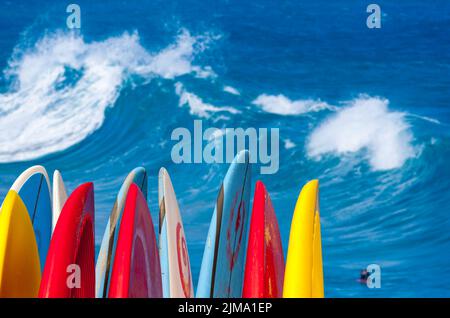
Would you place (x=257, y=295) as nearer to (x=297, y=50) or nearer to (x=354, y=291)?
(x=354, y=291)

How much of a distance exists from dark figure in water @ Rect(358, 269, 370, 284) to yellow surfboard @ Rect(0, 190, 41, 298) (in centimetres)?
421

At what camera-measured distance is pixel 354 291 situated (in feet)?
17.1

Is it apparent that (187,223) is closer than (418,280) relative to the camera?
No

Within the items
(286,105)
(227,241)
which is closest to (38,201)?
(227,241)

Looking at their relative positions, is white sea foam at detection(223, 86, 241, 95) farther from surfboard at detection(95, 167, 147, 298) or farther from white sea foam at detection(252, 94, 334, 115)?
surfboard at detection(95, 167, 147, 298)

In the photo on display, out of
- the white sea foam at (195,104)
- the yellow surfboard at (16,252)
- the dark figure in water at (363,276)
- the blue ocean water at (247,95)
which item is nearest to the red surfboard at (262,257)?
the yellow surfboard at (16,252)

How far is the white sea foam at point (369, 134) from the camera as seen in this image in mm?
6205

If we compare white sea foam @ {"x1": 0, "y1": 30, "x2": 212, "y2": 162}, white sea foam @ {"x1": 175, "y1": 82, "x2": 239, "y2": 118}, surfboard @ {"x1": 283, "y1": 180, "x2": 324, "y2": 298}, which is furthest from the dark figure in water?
surfboard @ {"x1": 283, "y1": 180, "x2": 324, "y2": 298}

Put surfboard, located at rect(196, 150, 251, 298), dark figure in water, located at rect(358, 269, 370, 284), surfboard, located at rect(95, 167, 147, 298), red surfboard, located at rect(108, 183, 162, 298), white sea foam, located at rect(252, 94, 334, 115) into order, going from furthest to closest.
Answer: white sea foam, located at rect(252, 94, 334, 115) < dark figure in water, located at rect(358, 269, 370, 284) < surfboard, located at rect(196, 150, 251, 298) < surfboard, located at rect(95, 167, 147, 298) < red surfboard, located at rect(108, 183, 162, 298)

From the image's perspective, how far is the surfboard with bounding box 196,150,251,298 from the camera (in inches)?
58.5

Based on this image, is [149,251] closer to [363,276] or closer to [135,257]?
[135,257]

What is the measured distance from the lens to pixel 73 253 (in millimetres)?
1250
